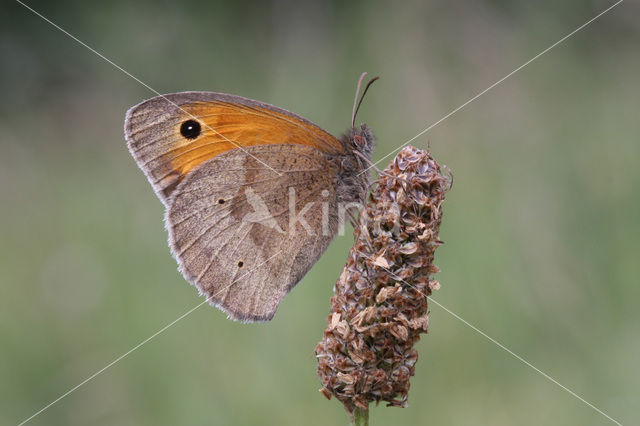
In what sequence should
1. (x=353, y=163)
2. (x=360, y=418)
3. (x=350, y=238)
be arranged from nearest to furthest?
(x=360, y=418), (x=353, y=163), (x=350, y=238)

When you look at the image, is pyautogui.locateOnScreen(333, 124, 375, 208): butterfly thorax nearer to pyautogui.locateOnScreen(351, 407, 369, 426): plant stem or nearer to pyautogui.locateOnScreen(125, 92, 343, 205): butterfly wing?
pyautogui.locateOnScreen(125, 92, 343, 205): butterfly wing

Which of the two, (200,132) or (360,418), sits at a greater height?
(200,132)

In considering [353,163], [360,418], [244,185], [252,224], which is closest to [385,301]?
[360,418]

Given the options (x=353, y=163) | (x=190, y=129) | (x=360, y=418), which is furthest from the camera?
(x=190, y=129)

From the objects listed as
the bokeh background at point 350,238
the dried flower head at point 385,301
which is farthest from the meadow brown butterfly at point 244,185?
the bokeh background at point 350,238

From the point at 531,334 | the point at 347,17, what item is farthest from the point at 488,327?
the point at 347,17

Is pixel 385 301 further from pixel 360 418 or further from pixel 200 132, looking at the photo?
pixel 200 132

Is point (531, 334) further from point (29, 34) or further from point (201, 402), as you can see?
point (29, 34)

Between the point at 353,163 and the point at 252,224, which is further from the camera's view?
the point at 252,224
